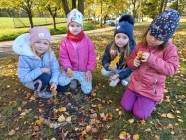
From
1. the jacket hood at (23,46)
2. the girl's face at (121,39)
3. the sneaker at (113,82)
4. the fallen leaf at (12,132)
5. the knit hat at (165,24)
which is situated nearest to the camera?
the knit hat at (165,24)

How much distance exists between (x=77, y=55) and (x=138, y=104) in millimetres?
1361

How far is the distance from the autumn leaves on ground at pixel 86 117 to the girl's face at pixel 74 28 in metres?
1.08

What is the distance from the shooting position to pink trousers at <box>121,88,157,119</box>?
2.75 metres

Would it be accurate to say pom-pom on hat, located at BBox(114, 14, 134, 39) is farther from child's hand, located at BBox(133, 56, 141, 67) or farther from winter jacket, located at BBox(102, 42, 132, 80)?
child's hand, located at BBox(133, 56, 141, 67)

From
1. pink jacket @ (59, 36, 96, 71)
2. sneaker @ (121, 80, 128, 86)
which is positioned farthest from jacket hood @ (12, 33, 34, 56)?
sneaker @ (121, 80, 128, 86)

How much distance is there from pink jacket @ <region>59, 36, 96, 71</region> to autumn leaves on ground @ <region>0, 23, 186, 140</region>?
48 cm

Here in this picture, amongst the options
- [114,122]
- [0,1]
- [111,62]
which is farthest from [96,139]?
[0,1]

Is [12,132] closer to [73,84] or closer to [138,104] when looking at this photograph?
[73,84]

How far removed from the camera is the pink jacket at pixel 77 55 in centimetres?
334

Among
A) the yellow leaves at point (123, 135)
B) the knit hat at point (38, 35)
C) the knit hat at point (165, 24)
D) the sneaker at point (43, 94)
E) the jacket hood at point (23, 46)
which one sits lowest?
the yellow leaves at point (123, 135)

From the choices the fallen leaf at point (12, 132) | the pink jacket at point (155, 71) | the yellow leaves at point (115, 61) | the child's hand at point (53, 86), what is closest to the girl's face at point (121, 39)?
the yellow leaves at point (115, 61)

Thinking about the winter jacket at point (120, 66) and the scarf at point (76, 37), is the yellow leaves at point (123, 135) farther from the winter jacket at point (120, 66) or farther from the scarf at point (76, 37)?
the scarf at point (76, 37)

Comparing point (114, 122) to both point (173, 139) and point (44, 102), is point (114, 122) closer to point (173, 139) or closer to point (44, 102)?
point (173, 139)

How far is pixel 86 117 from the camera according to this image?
2.84 m
